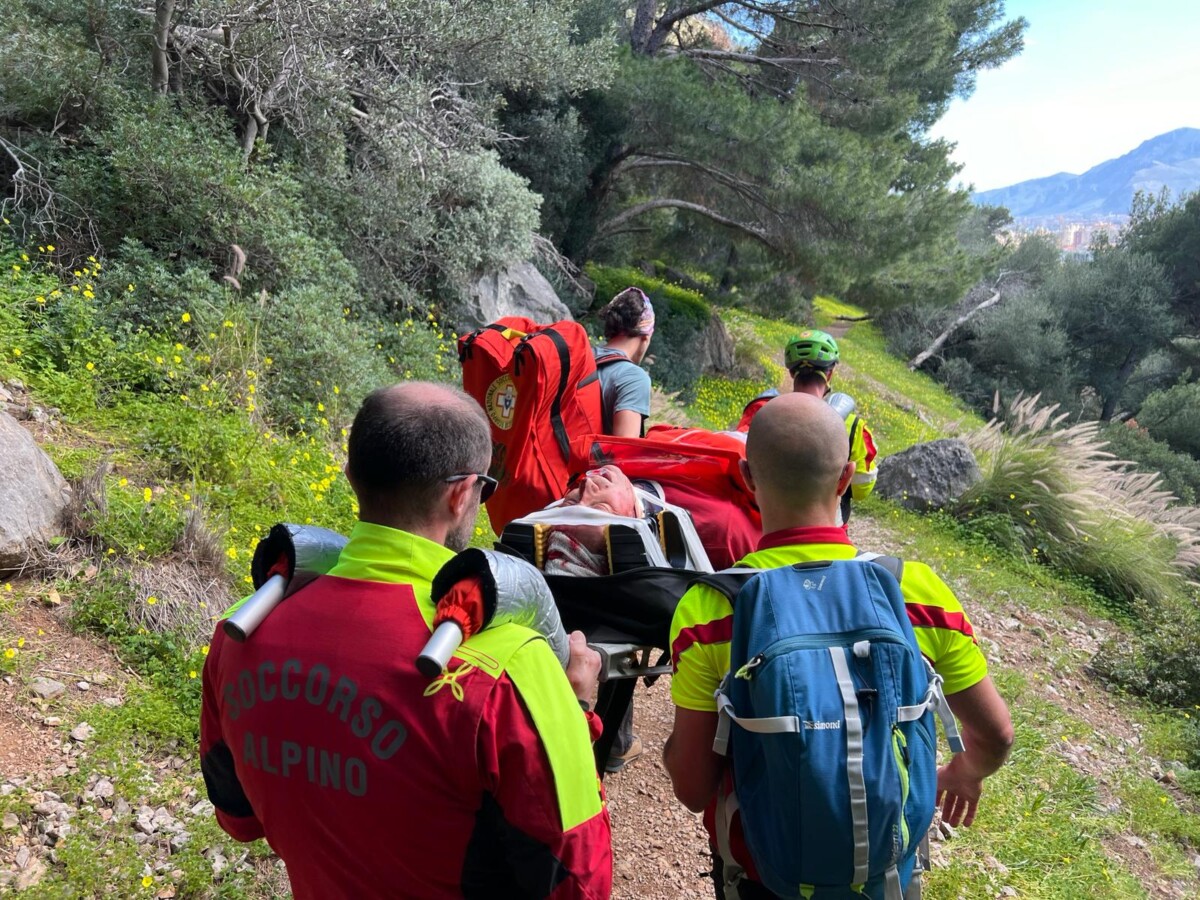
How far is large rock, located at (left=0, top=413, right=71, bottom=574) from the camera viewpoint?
11.7 ft

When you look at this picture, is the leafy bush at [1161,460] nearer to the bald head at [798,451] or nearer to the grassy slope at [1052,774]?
the grassy slope at [1052,774]

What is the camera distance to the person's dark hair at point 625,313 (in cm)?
355

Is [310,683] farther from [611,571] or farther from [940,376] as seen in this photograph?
[940,376]

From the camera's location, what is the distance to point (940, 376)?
2608 cm

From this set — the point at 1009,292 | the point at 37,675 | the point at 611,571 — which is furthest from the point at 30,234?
the point at 1009,292

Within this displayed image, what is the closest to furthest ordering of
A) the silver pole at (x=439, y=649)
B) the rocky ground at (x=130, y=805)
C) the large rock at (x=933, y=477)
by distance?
the silver pole at (x=439, y=649) → the rocky ground at (x=130, y=805) → the large rock at (x=933, y=477)

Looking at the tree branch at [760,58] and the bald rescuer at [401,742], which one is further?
the tree branch at [760,58]

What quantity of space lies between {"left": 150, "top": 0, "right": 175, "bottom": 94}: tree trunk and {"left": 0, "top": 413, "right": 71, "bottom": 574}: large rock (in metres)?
4.04

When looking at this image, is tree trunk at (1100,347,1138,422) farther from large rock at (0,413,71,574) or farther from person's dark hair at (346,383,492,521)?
person's dark hair at (346,383,492,521)

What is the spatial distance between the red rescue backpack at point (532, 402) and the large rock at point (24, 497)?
7.12 ft

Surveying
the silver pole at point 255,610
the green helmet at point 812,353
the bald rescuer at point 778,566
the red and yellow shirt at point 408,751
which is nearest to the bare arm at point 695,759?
the bald rescuer at point 778,566

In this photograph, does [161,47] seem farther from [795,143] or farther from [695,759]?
[795,143]

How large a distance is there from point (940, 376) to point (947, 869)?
24710 millimetres

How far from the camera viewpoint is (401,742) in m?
1.30
